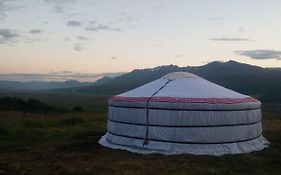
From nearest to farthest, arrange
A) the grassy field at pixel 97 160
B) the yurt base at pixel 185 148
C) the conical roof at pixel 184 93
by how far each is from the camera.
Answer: the grassy field at pixel 97 160 < the yurt base at pixel 185 148 < the conical roof at pixel 184 93

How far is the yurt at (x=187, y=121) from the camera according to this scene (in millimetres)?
10219

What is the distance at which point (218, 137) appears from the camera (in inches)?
407

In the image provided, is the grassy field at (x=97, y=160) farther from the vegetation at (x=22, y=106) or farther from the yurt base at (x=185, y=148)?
the vegetation at (x=22, y=106)

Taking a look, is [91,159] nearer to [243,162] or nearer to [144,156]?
[144,156]

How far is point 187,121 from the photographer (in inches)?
402

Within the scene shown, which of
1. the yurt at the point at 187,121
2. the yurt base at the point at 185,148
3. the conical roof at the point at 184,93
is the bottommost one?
the yurt base at the point at 185,148

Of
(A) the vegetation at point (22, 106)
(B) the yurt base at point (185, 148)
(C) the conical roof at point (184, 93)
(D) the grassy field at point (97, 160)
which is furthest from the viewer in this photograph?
(A) the vegetation at point (22, 106)

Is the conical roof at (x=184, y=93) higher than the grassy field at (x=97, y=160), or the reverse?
the conical roof at (x=184, y=93)

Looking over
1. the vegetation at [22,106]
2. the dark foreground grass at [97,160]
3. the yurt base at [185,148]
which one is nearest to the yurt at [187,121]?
the yurt base at [185,148]

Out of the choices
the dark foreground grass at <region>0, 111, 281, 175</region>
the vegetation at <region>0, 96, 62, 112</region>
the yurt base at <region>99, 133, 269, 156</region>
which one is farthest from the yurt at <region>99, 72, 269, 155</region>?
the vegetation at <region>0, 96, 62, 112</region>

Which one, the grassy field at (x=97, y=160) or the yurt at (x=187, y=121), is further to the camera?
the yurt at (x=187, y=121)

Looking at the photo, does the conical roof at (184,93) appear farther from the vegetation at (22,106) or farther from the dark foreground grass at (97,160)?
the vegetation at (22,106)

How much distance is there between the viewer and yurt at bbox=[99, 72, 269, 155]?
10219 millimetres

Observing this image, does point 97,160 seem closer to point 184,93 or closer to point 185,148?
point 185,148
